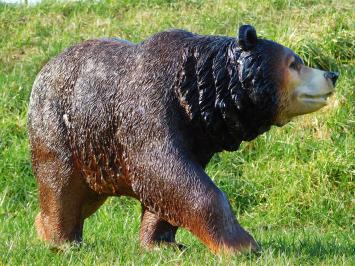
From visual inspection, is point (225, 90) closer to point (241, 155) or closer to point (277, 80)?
point (277, 80)

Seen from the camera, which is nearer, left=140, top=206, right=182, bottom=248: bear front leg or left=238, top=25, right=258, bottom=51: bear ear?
left=238, top=25, right=258, bottom=51: bear ear

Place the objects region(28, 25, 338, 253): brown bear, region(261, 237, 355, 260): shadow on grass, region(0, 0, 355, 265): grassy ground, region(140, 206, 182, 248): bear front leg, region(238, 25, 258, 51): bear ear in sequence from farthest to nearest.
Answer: region(140, 206, 182, 248): bear front leg < region(0, 0, 355, 265): grassy ground < region(261, 237, 355, 260): shadow on grass < region(238, 25, 258, 51): bear ear < region(28, 25, 338, 253): brown bear

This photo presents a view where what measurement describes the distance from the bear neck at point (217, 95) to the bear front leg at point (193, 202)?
0.29m

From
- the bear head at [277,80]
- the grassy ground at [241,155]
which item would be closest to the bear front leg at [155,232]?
the grassy ground at [241,155]

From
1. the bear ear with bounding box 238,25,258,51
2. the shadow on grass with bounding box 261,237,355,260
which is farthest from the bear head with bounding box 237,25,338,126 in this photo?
the shadow on grass with bounding box 261,237,355,260

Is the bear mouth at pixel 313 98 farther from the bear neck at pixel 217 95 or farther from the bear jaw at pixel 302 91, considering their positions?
the bear neck at pixel 217 95

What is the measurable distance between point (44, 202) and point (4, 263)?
0.69 m

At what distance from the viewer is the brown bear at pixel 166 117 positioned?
4.88 m

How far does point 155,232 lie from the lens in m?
5.74

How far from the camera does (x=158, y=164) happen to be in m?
4.91

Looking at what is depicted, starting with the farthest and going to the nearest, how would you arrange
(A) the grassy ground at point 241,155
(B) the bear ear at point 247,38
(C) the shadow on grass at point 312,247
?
(A) the grassy ground at point 241,155, (C) the shadow on grass at point 312,247, (B) the bear ear at point 247,38

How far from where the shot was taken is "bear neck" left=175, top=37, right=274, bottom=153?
16.4 feet

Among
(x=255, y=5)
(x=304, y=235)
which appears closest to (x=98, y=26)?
(x=255, y=5)

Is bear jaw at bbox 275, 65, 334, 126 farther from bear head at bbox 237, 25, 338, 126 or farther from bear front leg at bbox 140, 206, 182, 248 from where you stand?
bear front leg at bbox 140, 206, 182, 248
